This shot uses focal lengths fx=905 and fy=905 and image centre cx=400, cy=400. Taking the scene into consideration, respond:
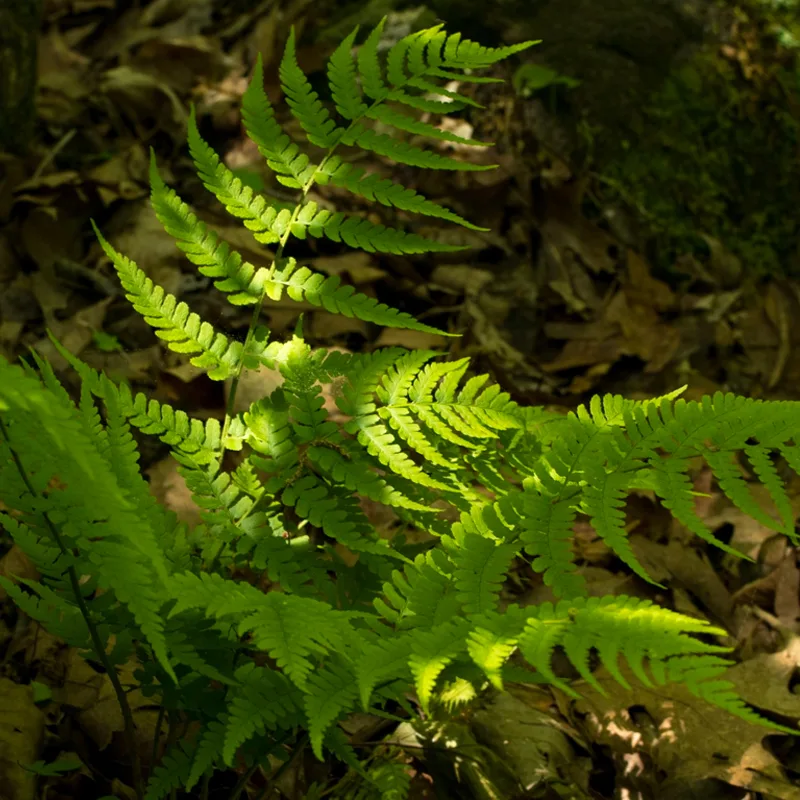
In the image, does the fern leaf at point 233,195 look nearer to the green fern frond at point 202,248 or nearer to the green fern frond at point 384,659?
the green fern frond at point 202,248

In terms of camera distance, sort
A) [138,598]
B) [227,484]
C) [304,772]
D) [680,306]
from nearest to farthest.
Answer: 1. [138,598]
2. [227,484]
3. [304,772]
4. [680,306]

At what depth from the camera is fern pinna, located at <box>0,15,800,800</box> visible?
46.6 inches

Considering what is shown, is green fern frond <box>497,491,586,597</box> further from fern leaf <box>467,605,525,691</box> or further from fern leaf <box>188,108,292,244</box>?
fern leaf <box>188,108,292,244</box>

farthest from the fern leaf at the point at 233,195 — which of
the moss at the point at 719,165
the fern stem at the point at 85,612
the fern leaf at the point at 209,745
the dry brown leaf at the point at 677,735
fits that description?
the moss at the point at 719,165

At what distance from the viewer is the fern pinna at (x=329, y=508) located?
Result: 46.6 inches

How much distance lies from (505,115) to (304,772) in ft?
9.49

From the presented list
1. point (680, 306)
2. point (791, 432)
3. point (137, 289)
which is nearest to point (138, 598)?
point (137, 289)

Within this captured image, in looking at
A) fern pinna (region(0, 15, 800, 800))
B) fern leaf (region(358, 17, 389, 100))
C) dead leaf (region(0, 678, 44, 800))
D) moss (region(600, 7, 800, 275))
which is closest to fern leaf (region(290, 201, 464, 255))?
fern pinna (region(0, 15, 800, 800))

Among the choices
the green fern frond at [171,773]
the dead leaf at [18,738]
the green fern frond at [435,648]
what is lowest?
the dead leaf at [18,738]

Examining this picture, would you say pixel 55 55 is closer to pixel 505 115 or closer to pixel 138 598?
pixel 505 115

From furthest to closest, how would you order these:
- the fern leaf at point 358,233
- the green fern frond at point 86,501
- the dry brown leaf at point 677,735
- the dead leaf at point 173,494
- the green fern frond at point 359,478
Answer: the dead leaf at point 173,494, the dry brown leaf at point 677,735, the fern leaf at point 358,233, the green fern frond at point 359,478, the green fern frond at point 86,501

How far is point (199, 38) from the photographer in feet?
12.8

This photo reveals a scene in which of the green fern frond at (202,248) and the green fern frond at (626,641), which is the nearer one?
the green fern frond at (626,641)

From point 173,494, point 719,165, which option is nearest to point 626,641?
point 173,494
